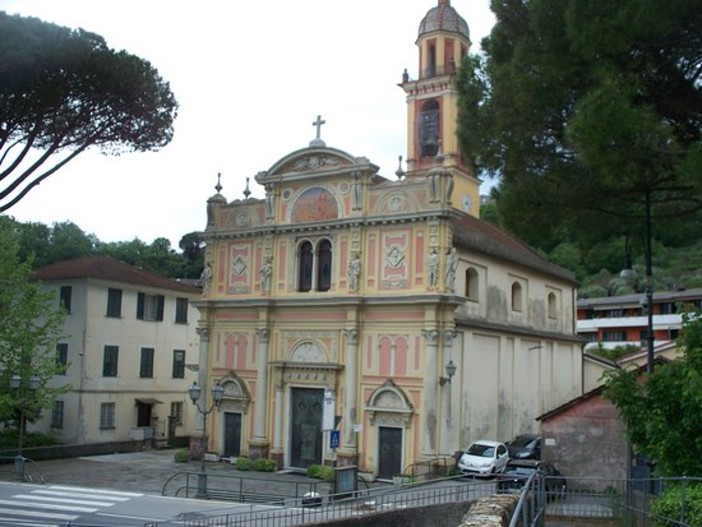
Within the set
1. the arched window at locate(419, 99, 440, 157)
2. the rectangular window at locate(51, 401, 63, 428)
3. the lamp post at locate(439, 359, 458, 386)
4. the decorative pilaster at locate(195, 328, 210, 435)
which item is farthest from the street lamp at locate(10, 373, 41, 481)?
the arched window at locate(419, 99, 440, 157)

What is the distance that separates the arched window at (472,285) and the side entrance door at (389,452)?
253 inches

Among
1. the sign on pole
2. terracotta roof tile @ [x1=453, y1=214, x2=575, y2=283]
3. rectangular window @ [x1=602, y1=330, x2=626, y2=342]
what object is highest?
terracotta roof tile @ [x1=453, y1=214, x2=575, y2=283]

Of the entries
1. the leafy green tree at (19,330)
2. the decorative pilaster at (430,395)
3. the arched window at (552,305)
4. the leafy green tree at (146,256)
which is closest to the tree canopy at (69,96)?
the leafy green tree at (19,330)

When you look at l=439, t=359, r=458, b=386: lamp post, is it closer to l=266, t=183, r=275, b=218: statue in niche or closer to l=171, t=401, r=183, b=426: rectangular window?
l=266, t=183, r=275, b=218: statue in niche

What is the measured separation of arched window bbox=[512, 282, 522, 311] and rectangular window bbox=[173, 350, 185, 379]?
62.3 feet

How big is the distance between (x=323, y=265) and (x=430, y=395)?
7615 mm

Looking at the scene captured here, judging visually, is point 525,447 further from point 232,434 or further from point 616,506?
point 616,506

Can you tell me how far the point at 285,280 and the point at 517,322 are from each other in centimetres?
1073

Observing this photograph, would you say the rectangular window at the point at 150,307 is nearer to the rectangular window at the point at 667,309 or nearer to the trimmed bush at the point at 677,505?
the trimmed bush at the point at 677,505

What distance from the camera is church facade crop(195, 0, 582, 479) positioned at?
105 ft

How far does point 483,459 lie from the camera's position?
1185 inches

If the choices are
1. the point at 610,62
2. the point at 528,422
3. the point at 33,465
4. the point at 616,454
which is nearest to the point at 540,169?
the point at 610,62

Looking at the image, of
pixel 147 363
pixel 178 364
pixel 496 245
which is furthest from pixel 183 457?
pixel 496 245

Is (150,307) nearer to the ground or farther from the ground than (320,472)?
farther from the ground
